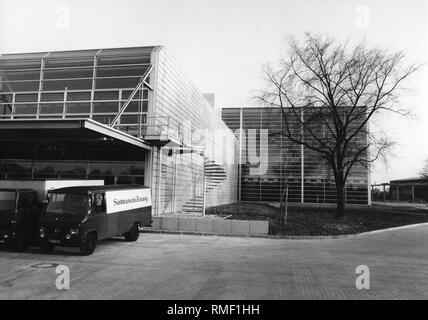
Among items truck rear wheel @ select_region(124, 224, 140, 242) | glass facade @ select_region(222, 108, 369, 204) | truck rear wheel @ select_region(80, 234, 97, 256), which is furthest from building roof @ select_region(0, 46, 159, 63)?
glass facade @ select_region(222, 108, 369, 204)

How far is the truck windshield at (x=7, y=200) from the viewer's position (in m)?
12.1

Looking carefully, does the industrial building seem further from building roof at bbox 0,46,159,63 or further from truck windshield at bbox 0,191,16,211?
truck windshield at bbox 0,191,16,211

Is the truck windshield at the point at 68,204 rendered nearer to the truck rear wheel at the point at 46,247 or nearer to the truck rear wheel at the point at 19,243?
→ the truck rear wheel at the point at 46,247

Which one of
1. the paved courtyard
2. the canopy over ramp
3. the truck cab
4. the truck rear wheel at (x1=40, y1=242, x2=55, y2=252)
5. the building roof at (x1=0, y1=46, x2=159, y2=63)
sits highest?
the building roof at (x1=0, y1=46, x2=159, y2=63)

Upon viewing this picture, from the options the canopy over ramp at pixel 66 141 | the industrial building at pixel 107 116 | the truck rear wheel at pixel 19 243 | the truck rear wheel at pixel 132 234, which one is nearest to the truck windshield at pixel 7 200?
the truck rear wheel at pixel 19 243

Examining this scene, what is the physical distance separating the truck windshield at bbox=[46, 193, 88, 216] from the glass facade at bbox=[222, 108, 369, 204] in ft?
119

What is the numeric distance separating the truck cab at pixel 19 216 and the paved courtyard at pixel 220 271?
51 centimetres

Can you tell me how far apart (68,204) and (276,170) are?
1688 inches

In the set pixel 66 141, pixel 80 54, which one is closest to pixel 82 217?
pixel 66 141

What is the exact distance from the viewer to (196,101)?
97.5 feet

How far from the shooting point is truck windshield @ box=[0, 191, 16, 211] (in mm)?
12062
